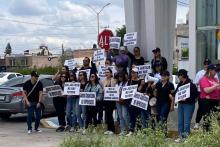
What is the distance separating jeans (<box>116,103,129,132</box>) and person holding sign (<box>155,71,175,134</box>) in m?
1.17

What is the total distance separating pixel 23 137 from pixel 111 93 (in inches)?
106

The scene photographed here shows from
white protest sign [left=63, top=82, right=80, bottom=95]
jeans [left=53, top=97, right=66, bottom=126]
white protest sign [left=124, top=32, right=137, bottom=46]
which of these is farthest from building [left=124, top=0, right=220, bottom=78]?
jeans [left=53, top=97, right=66, bottom=126]

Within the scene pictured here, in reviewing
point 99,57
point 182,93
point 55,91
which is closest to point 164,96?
point 182,93

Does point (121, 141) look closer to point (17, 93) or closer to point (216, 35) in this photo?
point (216, 35)

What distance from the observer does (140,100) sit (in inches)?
491

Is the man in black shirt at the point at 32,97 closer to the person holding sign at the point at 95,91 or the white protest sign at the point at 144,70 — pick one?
the person holding sign at the point at 95,91

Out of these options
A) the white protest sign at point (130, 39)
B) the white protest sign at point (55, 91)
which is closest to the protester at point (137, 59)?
the white protest sign at point (130, 39)

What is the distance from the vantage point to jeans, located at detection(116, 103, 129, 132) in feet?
42.6

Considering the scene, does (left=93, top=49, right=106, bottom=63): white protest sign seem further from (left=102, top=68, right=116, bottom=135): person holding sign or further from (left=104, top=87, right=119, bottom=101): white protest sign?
(left=104, top=87, right=119, bottom=101): white protest sign

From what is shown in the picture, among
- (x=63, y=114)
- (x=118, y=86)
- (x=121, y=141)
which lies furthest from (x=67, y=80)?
(x=121, y=141)

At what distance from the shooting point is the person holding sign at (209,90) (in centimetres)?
1126

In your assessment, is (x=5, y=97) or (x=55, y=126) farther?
(x=5, y=97)

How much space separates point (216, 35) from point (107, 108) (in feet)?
13.0

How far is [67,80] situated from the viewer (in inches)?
571
